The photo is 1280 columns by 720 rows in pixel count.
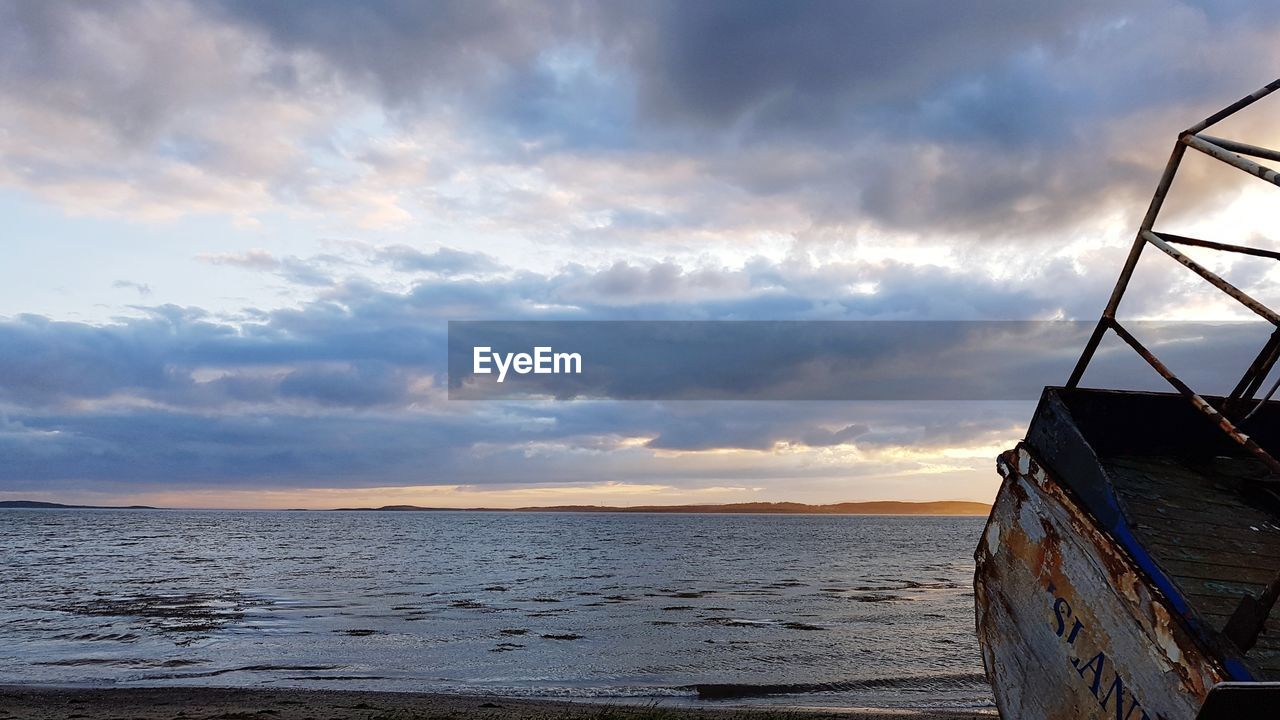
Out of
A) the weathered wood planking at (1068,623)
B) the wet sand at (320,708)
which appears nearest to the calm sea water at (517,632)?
the wet sand at (320,708)

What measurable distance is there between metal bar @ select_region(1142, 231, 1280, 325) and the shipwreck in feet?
0.03

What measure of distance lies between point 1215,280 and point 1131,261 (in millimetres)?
984

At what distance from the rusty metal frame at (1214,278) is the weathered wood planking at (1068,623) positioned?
0.97 meters

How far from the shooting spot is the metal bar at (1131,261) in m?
5.08

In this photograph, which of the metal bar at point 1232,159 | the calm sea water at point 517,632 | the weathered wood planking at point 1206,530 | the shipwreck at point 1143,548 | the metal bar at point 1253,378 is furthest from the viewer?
the calm sea water at point 517,632

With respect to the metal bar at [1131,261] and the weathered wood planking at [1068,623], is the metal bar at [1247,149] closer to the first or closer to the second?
the metal bar at [1131,261]

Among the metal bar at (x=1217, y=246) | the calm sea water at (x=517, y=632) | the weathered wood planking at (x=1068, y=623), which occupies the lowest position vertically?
the calm sea water at (x=517, y=632)

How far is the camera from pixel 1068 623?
5.19 meters

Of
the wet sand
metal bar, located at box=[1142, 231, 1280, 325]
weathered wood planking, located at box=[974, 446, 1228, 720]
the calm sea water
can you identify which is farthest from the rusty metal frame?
the calm sea water

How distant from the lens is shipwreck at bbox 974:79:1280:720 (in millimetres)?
4246

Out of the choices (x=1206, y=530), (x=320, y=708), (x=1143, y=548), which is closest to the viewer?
(x=1143, y=548)

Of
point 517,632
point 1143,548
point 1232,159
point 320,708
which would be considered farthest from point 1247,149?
point 517,632

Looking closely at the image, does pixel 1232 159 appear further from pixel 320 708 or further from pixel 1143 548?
pixel 320 708

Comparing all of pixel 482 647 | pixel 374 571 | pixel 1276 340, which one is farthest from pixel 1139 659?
pixel 374 571
